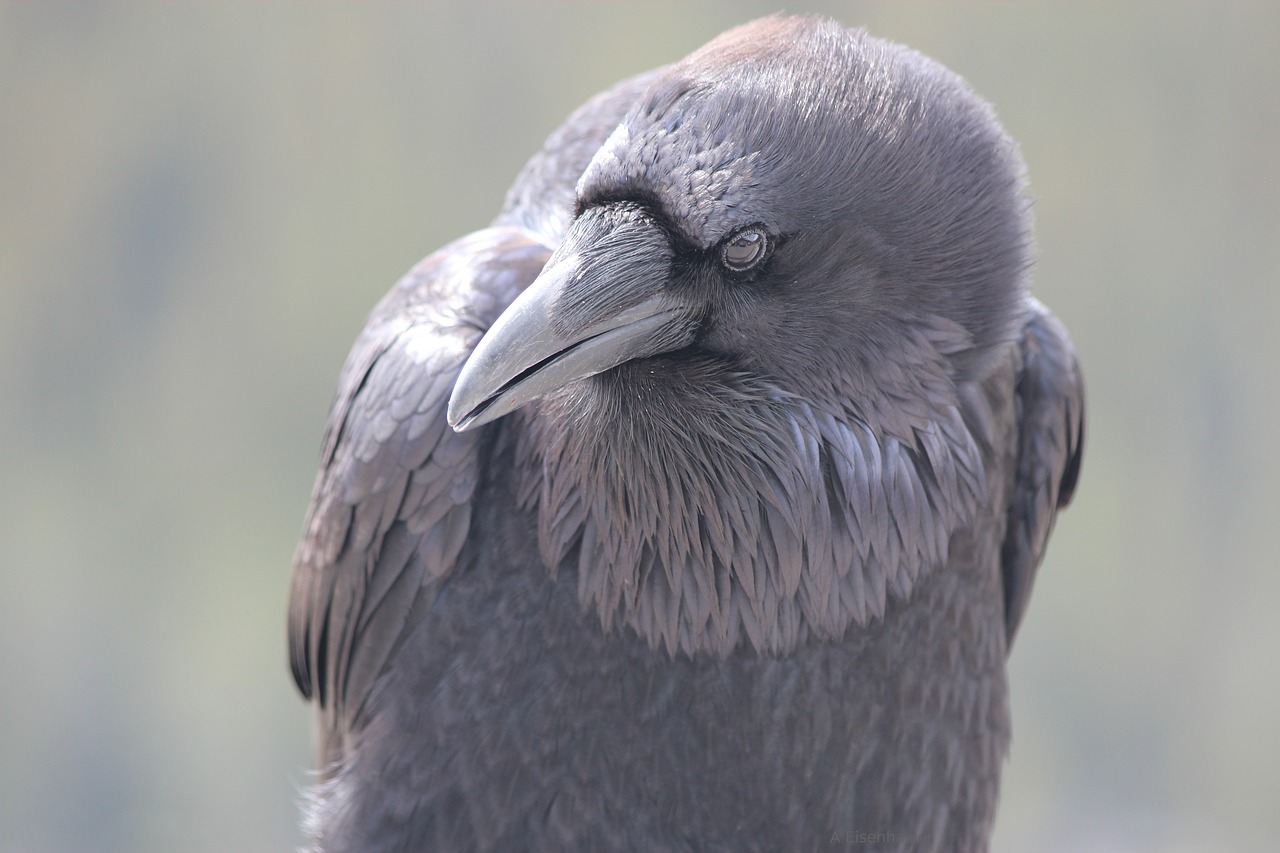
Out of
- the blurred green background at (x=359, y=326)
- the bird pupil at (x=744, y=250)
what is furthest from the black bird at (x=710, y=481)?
the blurred green background at (x=359, y=326)

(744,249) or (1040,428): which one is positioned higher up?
(744,249)

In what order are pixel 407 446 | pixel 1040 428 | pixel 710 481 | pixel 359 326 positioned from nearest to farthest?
1. pixel 710 481
2. pixel 407 446
3. pixel 1040 428
4. pixel 359 326

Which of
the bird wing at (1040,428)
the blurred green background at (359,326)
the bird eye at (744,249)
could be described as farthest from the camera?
the blurred green background at (359,326)

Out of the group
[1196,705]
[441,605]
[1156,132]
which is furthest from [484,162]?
[1196,705]

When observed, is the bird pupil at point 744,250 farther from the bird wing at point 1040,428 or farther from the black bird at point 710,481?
the bird wing at point 1040,428

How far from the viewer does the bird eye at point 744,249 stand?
6.21ft

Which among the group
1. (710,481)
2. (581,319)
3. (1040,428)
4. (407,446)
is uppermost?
(581,319)

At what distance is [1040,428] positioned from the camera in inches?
102

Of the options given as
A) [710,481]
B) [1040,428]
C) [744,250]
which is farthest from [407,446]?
[1040,428]

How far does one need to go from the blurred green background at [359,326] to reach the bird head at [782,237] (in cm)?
320

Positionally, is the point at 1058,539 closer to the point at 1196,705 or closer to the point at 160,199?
the point at 1196,705

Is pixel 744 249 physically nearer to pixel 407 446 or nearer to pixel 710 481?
pixel 710 481

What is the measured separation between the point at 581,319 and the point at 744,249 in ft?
0.87

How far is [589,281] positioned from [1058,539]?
13.8 ft
